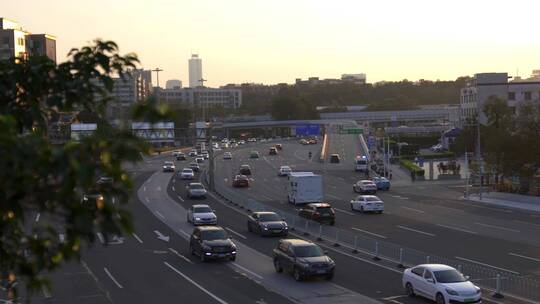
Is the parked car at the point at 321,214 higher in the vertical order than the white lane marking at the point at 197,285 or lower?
higher

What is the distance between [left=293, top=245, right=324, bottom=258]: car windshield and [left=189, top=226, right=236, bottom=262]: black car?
4.32 meters

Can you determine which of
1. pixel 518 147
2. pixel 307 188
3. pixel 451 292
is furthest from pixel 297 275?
pixel 518 147

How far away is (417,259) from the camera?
1062 inches

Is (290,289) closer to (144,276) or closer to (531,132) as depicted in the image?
(144,276)

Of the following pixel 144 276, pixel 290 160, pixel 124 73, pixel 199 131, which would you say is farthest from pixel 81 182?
pixel 290 160

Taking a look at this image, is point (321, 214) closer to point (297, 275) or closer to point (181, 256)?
point (181, 256)

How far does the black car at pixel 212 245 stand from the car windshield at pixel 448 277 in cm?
1021

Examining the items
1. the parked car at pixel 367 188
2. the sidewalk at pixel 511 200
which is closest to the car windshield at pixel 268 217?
the sidewalk at pixel 511 200

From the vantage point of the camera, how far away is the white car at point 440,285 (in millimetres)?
19547

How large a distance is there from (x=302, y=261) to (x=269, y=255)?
6.26 m

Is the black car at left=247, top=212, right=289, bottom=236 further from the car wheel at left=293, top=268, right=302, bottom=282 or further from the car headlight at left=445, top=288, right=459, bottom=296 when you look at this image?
the car headlight at left=445, top=288, right=459, bottom=296

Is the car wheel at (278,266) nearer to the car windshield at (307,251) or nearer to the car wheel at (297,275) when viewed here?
the car windshield at (307,251)

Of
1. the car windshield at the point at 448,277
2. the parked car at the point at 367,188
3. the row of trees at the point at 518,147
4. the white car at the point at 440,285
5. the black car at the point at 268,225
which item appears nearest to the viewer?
the white car at the point at 440,285

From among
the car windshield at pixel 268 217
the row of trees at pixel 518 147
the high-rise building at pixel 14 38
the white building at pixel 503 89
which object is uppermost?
the high-rise building at pixel 14 38
